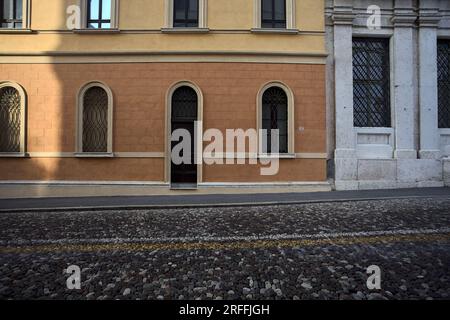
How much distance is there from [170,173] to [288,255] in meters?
8.40

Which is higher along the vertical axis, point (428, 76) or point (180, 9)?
point (180, 9)

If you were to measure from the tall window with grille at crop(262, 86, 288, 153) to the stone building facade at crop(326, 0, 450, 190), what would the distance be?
1860 mm

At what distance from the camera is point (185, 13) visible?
472 inches

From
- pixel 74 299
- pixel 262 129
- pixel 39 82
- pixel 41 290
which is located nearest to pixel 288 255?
pixel 74 299

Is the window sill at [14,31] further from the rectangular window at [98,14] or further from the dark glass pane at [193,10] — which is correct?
the dark glass pane at [193,10]

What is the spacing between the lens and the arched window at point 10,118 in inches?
463

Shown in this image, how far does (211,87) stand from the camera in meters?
11.6

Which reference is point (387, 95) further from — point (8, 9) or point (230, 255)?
point (8, 9)

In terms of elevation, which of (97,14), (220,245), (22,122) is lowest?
(220,245)

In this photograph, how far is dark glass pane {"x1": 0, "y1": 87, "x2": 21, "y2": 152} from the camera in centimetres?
1177

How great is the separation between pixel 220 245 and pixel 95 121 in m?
9.65

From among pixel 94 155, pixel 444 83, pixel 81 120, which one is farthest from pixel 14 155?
pixel 444 83

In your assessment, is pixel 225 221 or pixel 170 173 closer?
pixel 225 221

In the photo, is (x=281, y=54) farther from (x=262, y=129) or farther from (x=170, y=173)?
(x=170, y=173)
